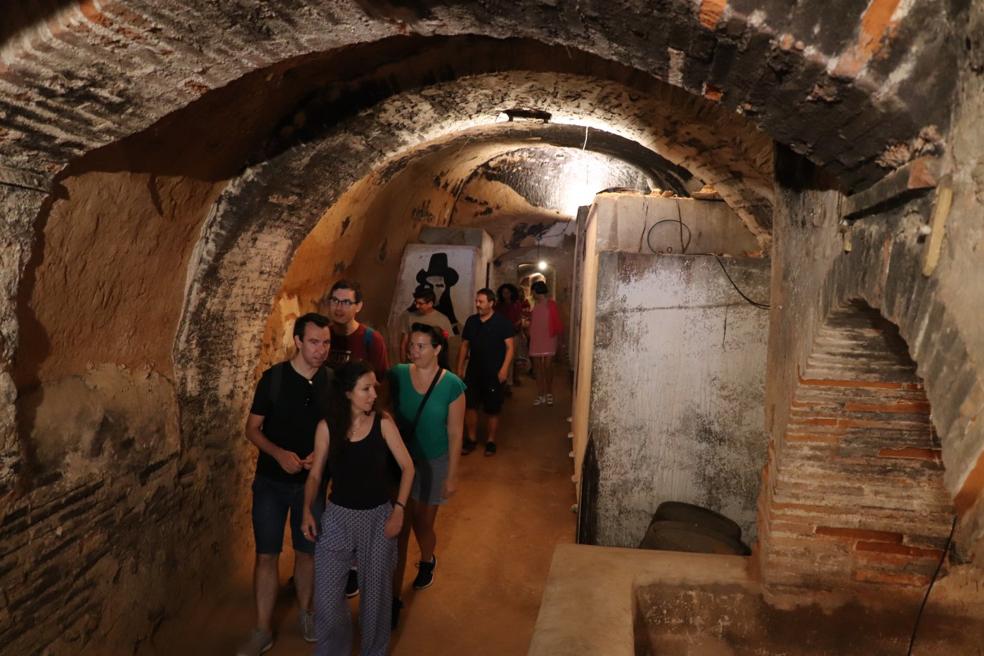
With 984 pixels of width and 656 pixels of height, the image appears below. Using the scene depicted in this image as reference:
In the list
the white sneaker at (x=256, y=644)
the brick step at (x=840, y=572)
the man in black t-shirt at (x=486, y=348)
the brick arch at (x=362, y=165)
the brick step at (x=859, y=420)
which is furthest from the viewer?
the man in black t-shirt at (x=486, y=348)

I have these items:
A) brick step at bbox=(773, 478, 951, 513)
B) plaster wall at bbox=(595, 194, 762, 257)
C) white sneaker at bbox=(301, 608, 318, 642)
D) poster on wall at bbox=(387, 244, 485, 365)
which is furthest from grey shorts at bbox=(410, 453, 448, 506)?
poster on wall at bbox=(387, 244, 485, 365)

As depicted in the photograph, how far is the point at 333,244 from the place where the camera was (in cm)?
574

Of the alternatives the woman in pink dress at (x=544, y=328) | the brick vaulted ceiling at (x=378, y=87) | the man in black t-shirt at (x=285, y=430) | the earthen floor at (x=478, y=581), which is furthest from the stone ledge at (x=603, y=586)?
the woman in pink dress at (x=544, y=328)

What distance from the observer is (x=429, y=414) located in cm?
344

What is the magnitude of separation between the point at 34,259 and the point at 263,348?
7.38 ft

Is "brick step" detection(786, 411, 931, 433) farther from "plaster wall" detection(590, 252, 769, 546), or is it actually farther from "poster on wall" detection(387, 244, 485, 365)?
"poster on wall" detection(387, 244, 485, 365)

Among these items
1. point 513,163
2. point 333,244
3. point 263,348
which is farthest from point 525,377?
point 263,348

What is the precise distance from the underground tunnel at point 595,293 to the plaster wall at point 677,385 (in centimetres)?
2

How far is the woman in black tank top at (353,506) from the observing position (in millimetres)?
2805

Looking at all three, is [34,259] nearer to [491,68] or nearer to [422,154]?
[491,68]

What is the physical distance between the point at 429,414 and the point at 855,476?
6.71ft

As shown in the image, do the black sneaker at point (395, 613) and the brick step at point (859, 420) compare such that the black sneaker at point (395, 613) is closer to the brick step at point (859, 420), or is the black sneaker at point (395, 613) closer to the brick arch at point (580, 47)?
the brick step at point (859, 420)

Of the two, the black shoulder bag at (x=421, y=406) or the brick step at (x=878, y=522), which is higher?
the black shoulder bag at (x=421, y=406)

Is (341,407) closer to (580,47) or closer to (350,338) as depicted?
(350,338)
